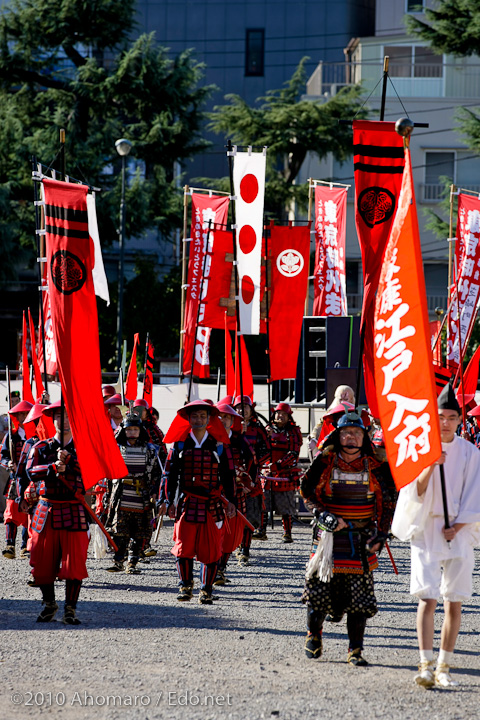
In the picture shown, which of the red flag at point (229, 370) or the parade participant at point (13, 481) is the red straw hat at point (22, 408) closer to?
the parade participant at point (13, 481)

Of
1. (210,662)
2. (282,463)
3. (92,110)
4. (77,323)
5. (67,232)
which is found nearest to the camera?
(210,662)

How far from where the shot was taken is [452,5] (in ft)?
87.1

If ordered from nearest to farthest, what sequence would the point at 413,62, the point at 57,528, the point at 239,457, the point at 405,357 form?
1. the point at 405,357
2. the point at 57,528
3. the point at 239,457
4. the point at 413,62

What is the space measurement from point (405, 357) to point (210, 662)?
7.68ft

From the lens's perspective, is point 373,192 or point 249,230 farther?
point 249,230

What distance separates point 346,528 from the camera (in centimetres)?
673

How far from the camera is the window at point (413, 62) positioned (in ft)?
112

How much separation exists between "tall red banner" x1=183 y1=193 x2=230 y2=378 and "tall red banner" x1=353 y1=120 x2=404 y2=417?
24.1 ft

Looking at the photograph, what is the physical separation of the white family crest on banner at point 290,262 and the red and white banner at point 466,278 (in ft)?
8.46

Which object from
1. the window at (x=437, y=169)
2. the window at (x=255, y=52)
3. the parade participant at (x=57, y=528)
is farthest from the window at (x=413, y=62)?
the parade participant at (x=57, y=528)

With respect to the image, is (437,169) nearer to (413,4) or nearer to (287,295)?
(413,4)

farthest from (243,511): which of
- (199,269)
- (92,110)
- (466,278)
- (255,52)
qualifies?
(255,52)

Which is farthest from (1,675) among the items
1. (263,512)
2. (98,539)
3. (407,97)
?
(407,97)

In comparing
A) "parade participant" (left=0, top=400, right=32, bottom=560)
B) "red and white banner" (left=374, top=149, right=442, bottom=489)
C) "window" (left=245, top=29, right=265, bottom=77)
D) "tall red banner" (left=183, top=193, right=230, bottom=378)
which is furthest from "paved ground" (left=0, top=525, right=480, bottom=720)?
"window" (left=245, top=29, right=265, bottom=77)
